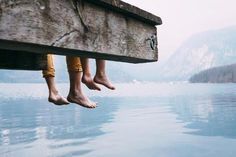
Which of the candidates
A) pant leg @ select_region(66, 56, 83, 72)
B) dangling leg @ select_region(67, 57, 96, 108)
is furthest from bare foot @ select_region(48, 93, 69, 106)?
pant leg @ select_region(66, 56, 83, 72)

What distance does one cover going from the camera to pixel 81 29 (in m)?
1.92

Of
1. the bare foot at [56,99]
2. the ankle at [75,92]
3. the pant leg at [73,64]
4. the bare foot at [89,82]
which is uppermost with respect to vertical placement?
the pant leg at [73,64]

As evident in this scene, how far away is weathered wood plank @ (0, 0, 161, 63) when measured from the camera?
1.60 meters

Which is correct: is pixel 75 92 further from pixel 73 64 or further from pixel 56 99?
pixel 73 64

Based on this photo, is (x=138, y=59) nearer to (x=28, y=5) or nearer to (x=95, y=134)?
(x=28, y=5)

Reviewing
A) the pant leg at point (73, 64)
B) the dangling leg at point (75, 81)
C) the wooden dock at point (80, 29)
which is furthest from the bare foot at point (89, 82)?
the wooden dock at point (80, 29)

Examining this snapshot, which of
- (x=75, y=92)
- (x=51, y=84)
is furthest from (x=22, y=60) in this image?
(x=51, y=84)

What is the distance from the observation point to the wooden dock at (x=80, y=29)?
5.26ft

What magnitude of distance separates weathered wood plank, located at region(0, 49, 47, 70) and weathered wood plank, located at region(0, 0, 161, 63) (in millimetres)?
813

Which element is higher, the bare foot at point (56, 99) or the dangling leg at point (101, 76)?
the dangling leg at point (101, 76)

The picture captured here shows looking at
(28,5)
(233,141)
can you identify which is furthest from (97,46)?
(233,141)

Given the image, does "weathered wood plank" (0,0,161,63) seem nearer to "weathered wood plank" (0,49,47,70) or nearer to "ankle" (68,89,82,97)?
"weathered wood plank" (0,49,47,70)

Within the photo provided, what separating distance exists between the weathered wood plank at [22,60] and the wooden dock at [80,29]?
2 cm

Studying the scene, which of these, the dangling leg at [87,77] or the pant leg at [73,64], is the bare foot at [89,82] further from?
the pant leg at [73,64]
